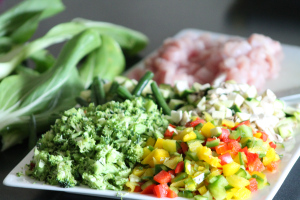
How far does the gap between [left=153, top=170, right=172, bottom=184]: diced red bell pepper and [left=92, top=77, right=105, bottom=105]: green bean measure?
72 centimetres

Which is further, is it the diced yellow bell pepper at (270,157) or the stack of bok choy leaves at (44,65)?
the stack of bok choy leaves at (44,65)

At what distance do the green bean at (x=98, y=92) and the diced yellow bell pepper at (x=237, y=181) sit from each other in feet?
2.88

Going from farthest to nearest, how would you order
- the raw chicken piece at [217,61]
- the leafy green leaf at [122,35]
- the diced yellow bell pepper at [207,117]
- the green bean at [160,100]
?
the leafy green leaf at [122,35] → the raw chicken piece at [217,61] → the green bean at [160,100] → the diced yellow bell pepper at [207,117]

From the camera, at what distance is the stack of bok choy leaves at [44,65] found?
7.66 ft

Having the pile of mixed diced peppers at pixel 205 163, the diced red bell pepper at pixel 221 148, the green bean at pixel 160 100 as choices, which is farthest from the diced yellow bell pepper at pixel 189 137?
the green bean at pixel 160 100

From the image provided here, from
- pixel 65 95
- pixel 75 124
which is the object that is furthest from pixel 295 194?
pixel 65 95

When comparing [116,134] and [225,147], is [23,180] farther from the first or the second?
[225,147]

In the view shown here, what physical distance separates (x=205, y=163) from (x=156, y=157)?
0.18m

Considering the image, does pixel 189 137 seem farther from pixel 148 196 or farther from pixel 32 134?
pixel 32 134

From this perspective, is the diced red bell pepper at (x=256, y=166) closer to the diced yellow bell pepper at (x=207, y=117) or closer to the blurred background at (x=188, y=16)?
the diced yellow bell pepper at (x=207, y=117)

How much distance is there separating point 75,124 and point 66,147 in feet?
0.34

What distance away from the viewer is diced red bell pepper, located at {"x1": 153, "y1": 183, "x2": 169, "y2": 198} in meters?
1.58

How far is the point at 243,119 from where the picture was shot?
1.97 m

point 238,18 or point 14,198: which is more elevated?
point 238,18
